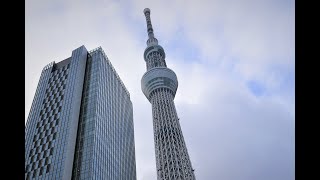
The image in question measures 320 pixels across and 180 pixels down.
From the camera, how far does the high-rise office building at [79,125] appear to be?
83.3 meters

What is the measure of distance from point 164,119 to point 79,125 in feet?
205

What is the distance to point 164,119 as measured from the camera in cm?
15012

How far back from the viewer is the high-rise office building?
8334 cm

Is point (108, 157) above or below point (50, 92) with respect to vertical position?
below

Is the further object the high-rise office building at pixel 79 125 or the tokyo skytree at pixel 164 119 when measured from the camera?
the tokyo skytree at pixel 164 119

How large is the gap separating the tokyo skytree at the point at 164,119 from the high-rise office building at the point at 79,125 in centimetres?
1863

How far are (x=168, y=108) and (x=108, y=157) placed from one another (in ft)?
212

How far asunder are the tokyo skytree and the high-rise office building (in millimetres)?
18628

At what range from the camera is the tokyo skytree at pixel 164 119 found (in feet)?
441

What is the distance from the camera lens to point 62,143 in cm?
8619
